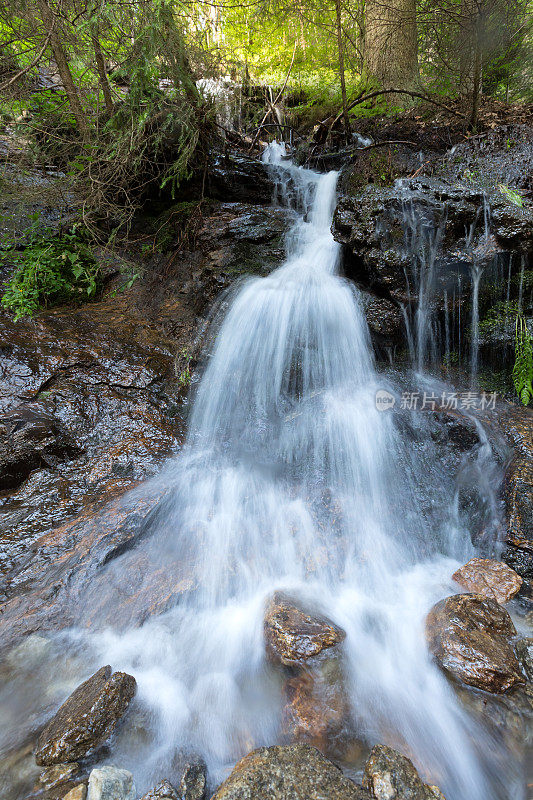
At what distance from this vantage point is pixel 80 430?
12.9ft

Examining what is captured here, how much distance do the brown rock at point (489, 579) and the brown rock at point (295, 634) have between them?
1.09 metres

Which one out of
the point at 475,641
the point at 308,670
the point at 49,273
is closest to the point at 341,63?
the point at 49,273

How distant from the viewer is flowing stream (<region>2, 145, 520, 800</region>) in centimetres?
206

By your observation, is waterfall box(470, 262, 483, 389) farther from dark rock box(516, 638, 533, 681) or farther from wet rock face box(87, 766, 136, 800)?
wet rock face box(87, 766, 136, 800)

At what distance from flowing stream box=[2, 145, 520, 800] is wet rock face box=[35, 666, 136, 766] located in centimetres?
14

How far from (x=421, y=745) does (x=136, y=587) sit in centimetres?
205

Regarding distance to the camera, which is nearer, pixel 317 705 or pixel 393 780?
pixel 393 780

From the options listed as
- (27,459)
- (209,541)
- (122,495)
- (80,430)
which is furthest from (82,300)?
(209,541)

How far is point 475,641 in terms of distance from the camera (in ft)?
7.38

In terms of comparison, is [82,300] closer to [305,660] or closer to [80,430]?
[80,430]

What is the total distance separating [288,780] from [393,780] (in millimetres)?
A: 444
